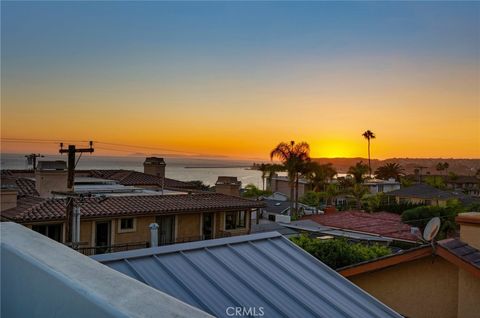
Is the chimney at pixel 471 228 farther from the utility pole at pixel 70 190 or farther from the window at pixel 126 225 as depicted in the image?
the window at pixel 126 225

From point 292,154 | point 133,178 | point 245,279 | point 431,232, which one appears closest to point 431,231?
point 431,232

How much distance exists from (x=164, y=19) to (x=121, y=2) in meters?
2.16

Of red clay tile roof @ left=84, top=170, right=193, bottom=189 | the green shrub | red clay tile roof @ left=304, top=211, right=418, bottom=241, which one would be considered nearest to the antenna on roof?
the green shrub

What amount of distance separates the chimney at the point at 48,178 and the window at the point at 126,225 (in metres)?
4.35

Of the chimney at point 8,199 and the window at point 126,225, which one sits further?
the window at point 126,225

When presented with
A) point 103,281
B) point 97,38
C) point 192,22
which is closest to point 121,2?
point 192,22

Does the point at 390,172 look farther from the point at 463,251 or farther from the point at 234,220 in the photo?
the point at 463,251

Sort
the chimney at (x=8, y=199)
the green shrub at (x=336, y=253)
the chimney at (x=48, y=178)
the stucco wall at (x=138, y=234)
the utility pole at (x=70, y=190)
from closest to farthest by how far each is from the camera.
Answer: the green shrub at (x=336, y=253), the utility pole at (x=70, y=190), the chimney at (x=8, y=199), the stucco wall at (x=138, y=234), the chimney at (x=48, y=178)

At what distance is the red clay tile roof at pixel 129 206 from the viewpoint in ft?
57.1

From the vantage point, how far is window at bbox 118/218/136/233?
19.5 m

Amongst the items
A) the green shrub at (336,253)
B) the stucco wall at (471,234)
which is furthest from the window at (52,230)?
the stucco wall at (471,234)

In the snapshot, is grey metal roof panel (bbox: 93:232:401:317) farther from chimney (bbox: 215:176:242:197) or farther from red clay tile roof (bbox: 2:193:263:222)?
chimney (bbox: 215:176:242:197)

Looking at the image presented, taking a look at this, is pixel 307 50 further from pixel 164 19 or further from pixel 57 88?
pixel 57 88

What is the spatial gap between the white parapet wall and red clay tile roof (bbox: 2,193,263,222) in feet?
51.7
